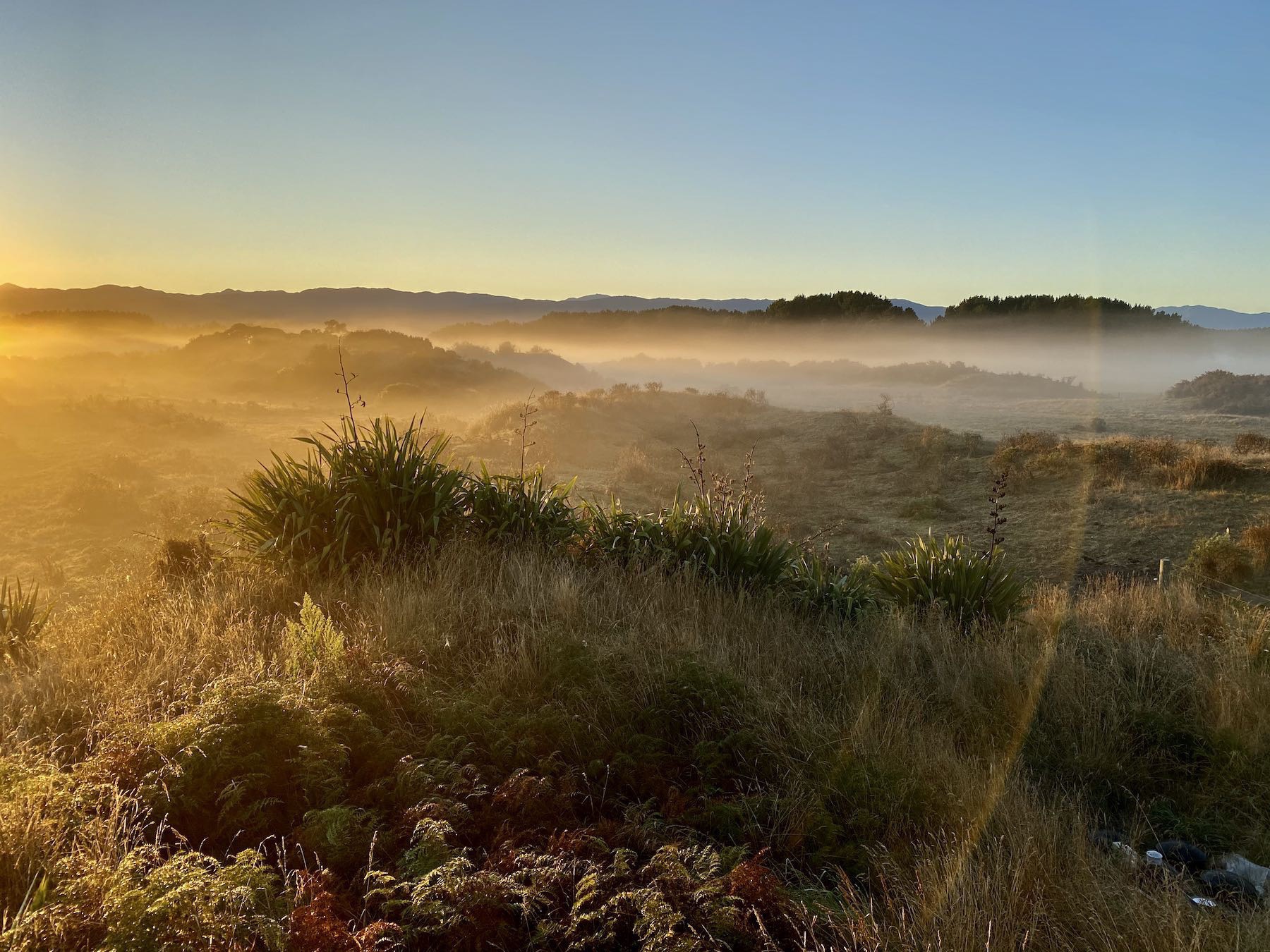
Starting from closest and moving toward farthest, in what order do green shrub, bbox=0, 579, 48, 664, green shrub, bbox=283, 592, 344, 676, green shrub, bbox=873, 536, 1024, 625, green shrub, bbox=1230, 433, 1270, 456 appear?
green shrub, bbox=283, 592, 344, 676 → green shrub, bbox=0, 579, 48, 664 → green shrub, bbox=873, 536, 1024, 625 → green shrub, bbox=1230, 433, 1270, 456

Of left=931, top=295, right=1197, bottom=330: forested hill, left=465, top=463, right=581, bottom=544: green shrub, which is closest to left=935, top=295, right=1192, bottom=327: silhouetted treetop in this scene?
left=931, top=295, right=1197, bottom=330: forested hill

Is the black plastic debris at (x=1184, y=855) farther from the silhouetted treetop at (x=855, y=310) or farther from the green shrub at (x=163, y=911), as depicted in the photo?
the silhouetted treetop at (x=855, y=310)

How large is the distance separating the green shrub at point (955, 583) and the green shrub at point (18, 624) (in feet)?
23.8

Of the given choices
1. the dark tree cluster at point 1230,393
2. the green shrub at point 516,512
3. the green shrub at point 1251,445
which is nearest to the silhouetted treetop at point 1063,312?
the dark tree cluster at point 1230,393

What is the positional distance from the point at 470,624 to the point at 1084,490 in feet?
61.8

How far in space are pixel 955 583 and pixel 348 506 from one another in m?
5.99

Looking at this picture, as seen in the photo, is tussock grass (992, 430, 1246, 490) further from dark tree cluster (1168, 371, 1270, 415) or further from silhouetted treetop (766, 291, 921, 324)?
silhouetted treetop (766, 291, 921, 324)

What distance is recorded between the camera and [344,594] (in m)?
6.91

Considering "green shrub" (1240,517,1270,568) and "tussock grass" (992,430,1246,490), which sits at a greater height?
"tussock grass" (992,430,1246,490)

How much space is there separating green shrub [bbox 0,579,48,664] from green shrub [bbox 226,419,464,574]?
1698mm

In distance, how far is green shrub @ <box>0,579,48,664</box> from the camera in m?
5.85

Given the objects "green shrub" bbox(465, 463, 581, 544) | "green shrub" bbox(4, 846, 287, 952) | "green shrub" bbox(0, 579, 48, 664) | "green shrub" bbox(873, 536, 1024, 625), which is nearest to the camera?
"green shrub" bbox(4, 846, 287, 952)

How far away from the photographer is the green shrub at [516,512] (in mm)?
8750

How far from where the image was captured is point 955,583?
843 cm
